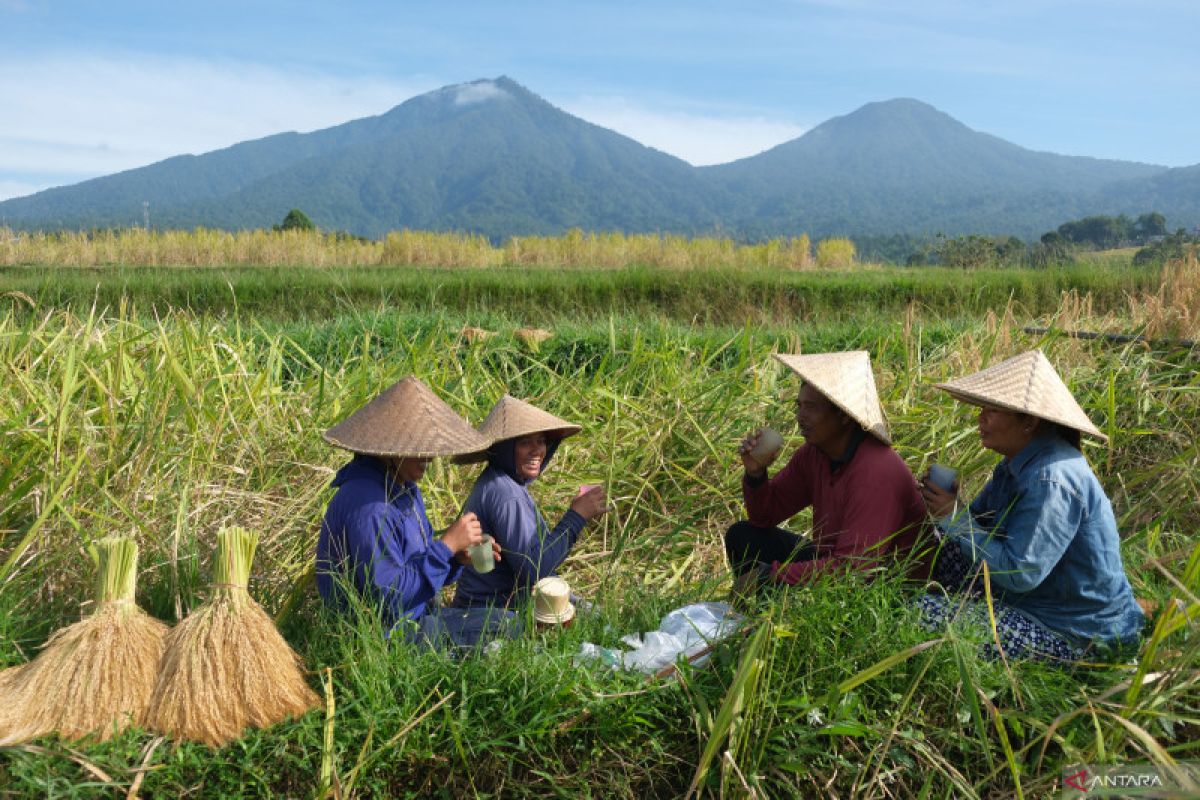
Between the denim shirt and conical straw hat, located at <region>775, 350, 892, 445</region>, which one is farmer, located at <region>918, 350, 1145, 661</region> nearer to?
the denim shirt

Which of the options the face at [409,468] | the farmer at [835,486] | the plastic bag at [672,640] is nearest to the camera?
the plastic bag at [672,640]

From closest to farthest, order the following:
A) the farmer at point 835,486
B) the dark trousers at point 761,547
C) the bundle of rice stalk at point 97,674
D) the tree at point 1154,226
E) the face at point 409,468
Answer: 1. the bundle of rice stalk at point 97,674
2. the face at point 409,468
3. the farmer at point 835,486
4. the dark trousers at point 761,547
5. the tree at point 1154,226

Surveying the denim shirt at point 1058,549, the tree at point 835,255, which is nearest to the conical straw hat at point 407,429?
the denim shirt at point 1058,549

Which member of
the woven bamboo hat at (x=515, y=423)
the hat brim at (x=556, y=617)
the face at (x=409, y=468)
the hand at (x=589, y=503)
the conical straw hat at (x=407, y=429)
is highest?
the conical straw hat at (x=407, y=429)

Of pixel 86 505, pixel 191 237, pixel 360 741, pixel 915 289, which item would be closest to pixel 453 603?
pixel 360 741

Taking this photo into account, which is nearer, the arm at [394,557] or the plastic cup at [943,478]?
the arm at [394,557]

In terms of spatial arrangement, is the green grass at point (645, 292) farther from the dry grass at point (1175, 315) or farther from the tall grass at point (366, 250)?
the dry grass at point (1175, 315)

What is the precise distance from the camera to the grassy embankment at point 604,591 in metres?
2.49

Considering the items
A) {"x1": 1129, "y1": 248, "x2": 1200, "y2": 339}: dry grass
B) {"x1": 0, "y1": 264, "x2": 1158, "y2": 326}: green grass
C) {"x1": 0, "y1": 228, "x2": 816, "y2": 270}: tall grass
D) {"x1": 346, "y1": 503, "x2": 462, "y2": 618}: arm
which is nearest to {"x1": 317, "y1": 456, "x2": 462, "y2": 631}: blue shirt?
{"x1": 346, "y1": 503, "x2": 462, "y2": 618}: arm

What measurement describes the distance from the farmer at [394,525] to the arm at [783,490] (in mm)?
998

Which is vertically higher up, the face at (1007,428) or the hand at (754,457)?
the face at (1007,428)

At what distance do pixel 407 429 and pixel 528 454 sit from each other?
53 cm

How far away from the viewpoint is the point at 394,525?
283 centimetres

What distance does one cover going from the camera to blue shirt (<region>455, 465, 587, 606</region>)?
314 cm
